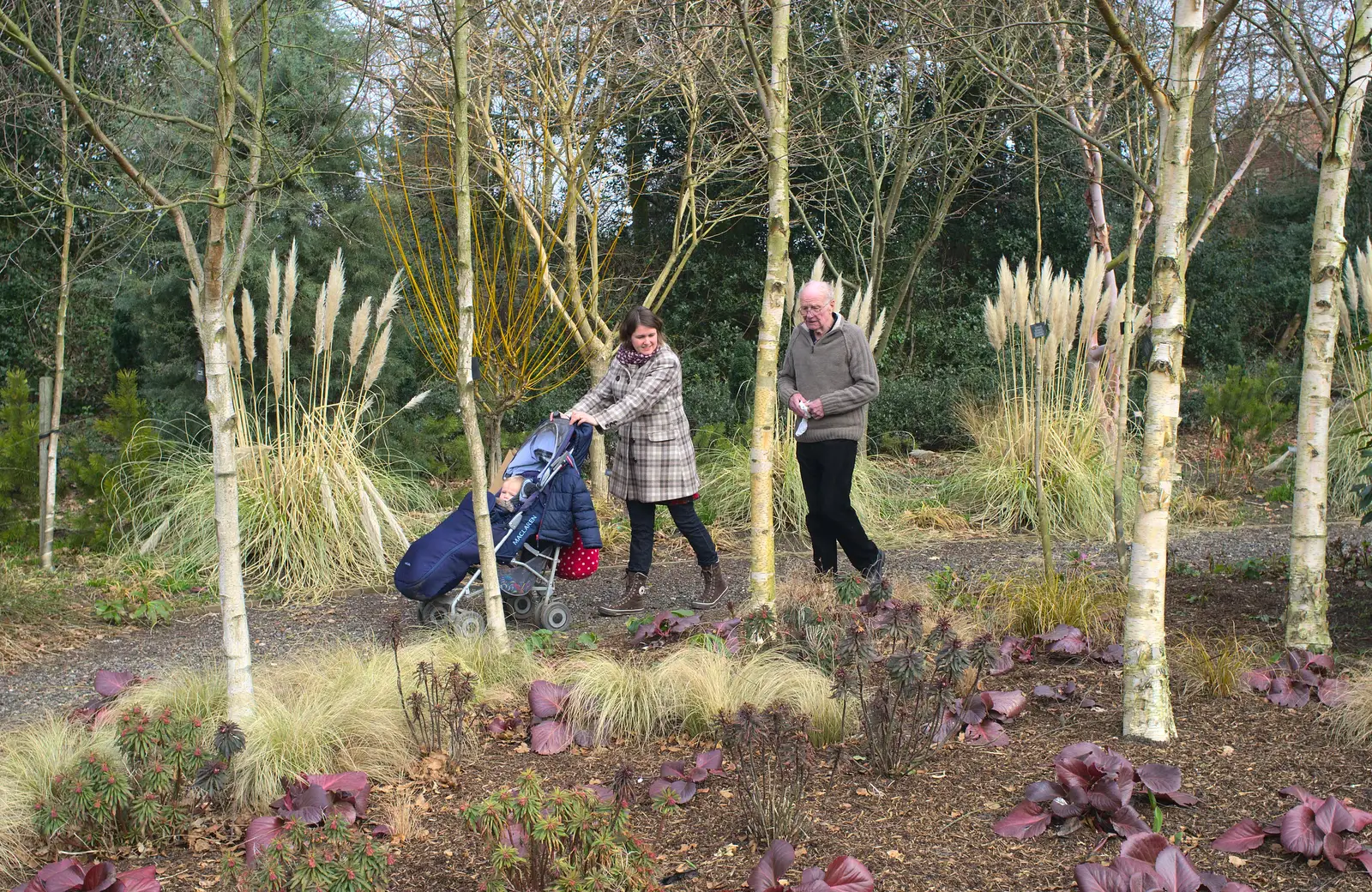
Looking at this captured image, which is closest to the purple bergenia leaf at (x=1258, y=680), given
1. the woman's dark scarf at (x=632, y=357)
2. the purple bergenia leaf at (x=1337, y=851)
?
the purple bergenia leaf at (x=1337, y=851)

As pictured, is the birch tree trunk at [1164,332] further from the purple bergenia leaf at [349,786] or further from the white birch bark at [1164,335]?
the purple bergenia leaf at [349,786]

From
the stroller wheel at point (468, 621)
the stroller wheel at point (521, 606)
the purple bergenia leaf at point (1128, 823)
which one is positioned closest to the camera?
the purple bergenia leaf at point (1128, 823)

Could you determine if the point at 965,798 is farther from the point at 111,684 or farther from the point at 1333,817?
the point at 111,684

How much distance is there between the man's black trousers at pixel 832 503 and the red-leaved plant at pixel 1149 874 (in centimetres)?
302

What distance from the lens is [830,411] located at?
18.2 feet

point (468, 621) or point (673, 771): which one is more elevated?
point (468, 621)

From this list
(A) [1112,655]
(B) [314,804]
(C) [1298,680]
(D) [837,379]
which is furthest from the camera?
(D) [837,379]

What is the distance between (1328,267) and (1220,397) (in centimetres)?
722

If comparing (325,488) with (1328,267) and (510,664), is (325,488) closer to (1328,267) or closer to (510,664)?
(510,664)

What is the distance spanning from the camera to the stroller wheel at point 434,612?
18.3ft

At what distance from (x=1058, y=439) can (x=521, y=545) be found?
451 centimetres

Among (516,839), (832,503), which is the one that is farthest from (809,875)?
(832,503)

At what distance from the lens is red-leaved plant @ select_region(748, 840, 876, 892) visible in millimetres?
2543

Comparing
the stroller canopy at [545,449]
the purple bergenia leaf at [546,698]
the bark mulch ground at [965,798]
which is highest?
the stroller canopy at [545,449]
